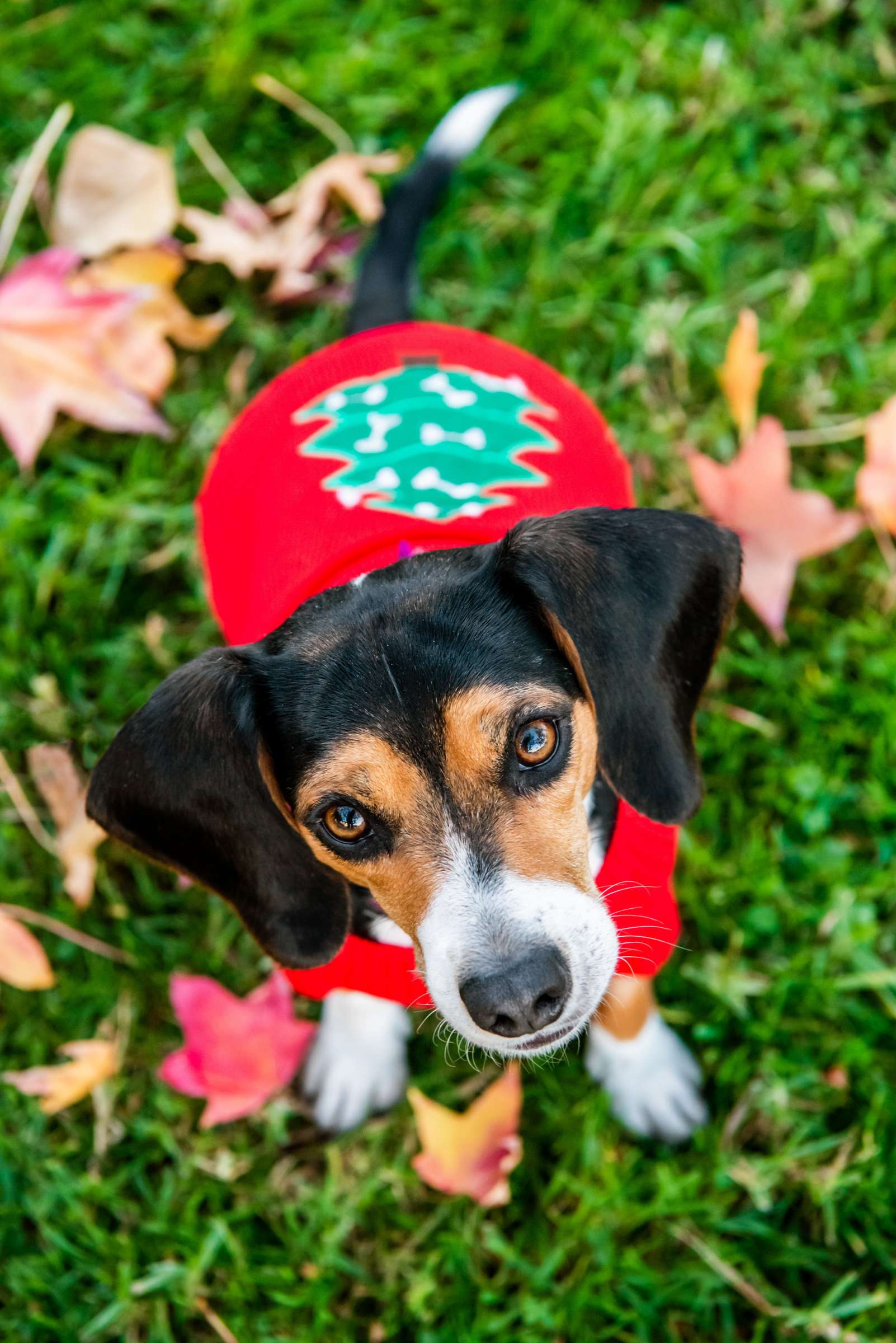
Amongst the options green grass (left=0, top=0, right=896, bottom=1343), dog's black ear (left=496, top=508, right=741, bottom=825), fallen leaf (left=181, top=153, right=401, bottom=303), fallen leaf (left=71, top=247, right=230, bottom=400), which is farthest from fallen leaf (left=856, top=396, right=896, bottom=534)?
fallen leaf (left=71, top=247, right=230, bottom=400)

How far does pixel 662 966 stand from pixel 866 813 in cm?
74

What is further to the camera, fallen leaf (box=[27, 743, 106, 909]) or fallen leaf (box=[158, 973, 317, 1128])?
fallen leaf (box=[27, 743, 106, 909])

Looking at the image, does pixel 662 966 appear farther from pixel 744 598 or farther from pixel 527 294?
pixel 527 294

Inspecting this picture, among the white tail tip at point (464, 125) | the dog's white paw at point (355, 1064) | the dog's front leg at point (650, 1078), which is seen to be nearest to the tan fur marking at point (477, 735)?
the dog's front leg at point (650, 1078)

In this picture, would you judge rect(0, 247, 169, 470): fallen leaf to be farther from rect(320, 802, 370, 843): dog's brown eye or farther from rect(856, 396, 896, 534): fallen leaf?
rect(856, 396, 896, 534): fallen leaf

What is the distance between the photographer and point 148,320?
413 centimetres

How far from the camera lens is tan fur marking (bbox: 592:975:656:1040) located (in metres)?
3.02

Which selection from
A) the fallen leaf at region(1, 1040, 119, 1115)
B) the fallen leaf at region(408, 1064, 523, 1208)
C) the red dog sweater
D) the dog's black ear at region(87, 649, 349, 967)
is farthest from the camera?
the fallen leaf at region(1, 1040, 119, 1115)

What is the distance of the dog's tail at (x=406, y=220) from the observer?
379 cm

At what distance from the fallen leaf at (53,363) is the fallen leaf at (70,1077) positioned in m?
1.77

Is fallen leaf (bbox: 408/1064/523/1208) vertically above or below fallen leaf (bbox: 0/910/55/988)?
below

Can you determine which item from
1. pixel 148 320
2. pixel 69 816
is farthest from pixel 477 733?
pixel 148 320

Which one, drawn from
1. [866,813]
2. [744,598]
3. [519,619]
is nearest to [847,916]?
[866,813]

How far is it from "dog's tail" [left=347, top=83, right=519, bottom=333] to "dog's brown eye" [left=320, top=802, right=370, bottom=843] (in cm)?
183
